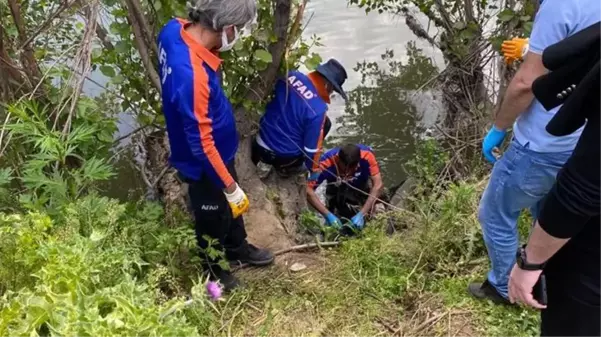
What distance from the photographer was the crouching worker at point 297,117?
4.50 metres

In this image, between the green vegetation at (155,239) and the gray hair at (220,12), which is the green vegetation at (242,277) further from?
the gray hair at (220,12)

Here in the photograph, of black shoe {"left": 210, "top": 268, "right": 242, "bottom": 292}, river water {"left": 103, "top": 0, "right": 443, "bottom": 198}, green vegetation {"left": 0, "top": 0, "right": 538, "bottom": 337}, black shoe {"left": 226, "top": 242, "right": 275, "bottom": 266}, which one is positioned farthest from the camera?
river water {"left": 103, "top": 0, "right": 443, "bottom": 198}

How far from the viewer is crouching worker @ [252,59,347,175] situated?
177 inches

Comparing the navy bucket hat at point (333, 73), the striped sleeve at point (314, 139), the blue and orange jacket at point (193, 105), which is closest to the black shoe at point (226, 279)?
the blue and orange jacket at point (193, 105)

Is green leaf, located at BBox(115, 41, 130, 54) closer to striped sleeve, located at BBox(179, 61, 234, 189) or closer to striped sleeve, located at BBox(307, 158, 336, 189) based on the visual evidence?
striped sleeve, located at BBox(179, 61, 234, 189)

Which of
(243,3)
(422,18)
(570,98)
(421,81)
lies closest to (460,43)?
(422,18)

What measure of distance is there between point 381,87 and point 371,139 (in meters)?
1.04

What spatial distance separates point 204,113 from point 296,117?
184cm

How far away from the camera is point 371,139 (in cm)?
778

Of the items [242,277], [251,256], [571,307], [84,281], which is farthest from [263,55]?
[571,307]

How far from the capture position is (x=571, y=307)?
186cm

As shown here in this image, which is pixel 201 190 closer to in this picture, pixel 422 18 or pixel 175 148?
pixel 175 148

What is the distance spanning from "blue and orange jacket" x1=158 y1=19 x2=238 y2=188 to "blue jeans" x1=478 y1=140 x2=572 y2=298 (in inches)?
49.9

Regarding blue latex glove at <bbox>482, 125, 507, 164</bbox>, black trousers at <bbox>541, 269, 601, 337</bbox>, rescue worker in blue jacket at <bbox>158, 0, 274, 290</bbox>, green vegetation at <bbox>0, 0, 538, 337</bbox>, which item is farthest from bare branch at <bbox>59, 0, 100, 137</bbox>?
black trousers at <bbox>541, 269, 601, 337</bbox>
